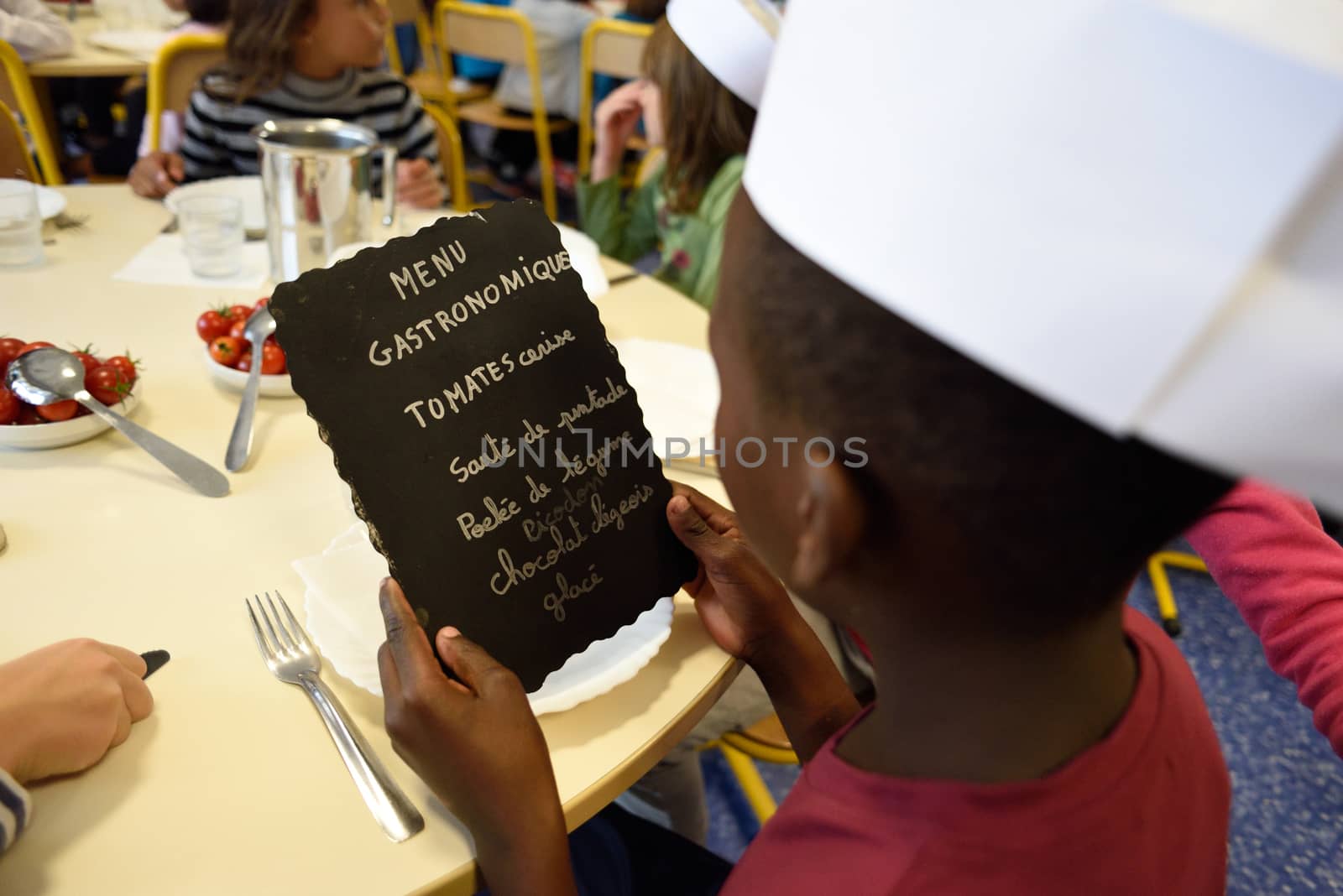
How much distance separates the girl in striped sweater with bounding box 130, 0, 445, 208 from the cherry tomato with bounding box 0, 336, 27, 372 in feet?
2.63

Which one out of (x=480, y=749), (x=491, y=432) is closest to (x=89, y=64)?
(x=491, y=432)

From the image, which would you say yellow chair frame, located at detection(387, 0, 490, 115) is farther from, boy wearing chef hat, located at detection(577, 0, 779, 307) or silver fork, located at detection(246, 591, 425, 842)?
silver fork, located at detection(246, 591, 425, 842)

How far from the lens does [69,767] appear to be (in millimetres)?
583

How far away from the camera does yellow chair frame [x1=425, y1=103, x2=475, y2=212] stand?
2037 millimetres

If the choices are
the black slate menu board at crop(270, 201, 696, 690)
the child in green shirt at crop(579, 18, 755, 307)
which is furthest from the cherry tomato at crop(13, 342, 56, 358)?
the child in green shirt at crop(579, 18, 755, 307)

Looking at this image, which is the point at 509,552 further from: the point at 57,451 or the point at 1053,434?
the point at 57,451

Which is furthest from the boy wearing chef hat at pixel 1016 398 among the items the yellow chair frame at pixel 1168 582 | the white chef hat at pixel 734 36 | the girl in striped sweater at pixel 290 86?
the yellow chair frame at pixel 1168 582

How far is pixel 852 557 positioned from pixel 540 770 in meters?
0.26

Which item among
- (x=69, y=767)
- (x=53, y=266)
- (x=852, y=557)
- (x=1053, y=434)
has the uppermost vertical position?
(x=1053, y=434)

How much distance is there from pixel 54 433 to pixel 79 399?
43mm

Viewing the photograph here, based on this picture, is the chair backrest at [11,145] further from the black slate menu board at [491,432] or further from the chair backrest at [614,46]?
the chair backrest at [614,46]

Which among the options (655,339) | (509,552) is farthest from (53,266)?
(509,552)

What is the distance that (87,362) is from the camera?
913mm

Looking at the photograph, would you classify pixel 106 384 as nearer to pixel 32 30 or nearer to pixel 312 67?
pixel 312 67
